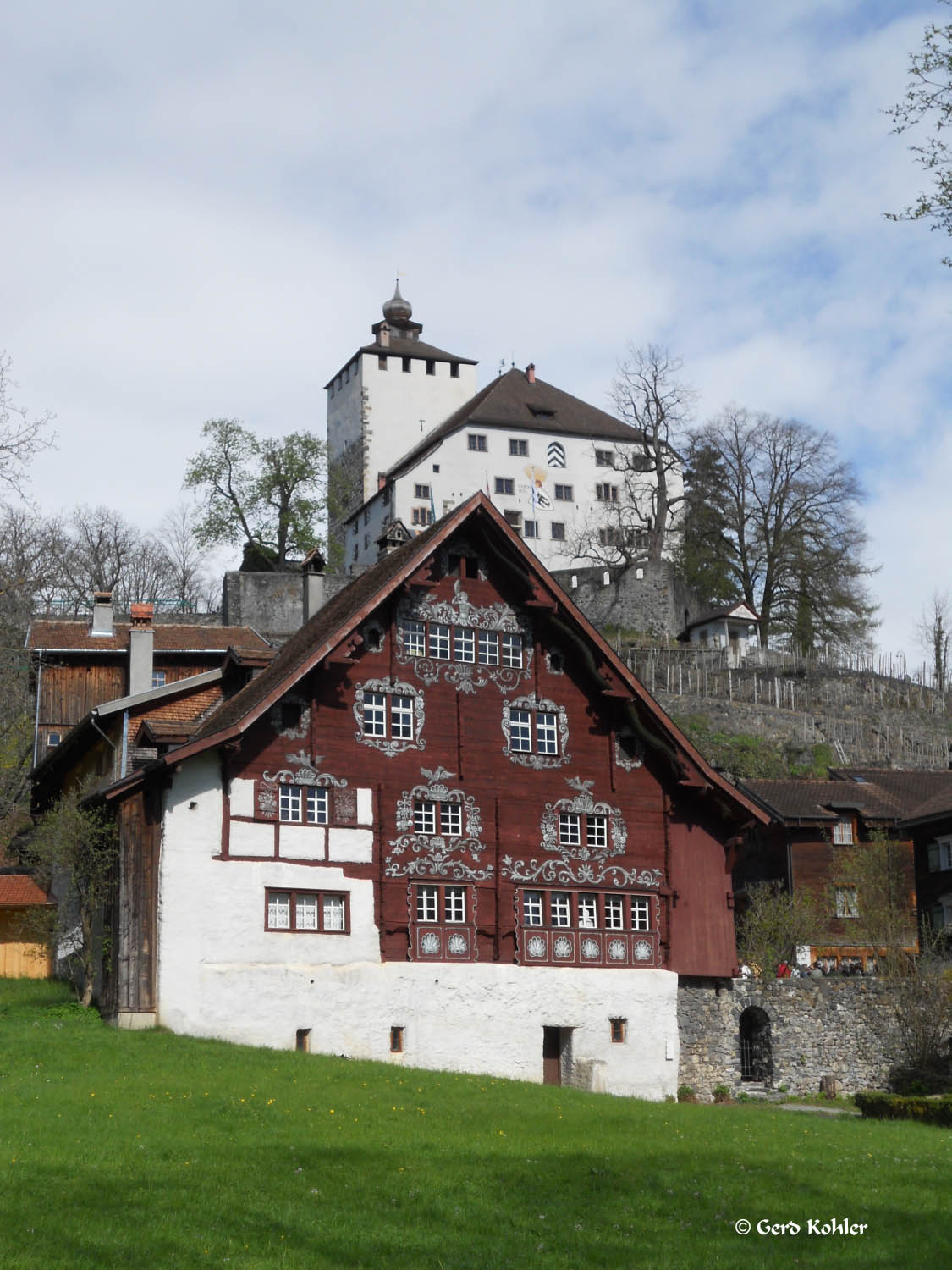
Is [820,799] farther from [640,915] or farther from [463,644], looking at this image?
[463,644]

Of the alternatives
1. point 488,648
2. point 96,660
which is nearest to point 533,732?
point 488,648

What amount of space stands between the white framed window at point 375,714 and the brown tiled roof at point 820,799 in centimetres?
2288

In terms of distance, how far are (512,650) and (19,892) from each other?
1585 centimetres

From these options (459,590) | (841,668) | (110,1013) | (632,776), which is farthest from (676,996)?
(841,668)

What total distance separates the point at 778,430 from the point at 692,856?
52094mm

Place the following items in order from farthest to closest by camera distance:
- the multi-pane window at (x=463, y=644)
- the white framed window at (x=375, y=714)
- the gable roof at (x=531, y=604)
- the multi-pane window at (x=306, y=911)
→ 1. the multi-pane window at (x=463, y=644)
2. the white framed window at (x=375, y=714)
3. the gable roof at (x=531, y=604)
4. the multi-pane window at (x=306, y=911)

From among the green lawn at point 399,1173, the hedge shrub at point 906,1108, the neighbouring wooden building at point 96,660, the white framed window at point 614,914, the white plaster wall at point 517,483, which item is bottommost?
the hedge shrub at point 906,1108

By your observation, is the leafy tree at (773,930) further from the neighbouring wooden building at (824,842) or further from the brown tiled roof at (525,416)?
the brown tiled roof at (525,416)

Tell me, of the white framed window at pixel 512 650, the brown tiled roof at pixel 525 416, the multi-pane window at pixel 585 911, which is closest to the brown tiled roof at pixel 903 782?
the multi-pane window at pixel 585 911

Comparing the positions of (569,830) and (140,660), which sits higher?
(140,660)

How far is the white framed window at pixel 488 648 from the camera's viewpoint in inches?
1421

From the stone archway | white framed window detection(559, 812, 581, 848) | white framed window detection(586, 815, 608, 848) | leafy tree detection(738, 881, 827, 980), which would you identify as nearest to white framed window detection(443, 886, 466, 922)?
white framed window detection(559, 812, 581, 848)

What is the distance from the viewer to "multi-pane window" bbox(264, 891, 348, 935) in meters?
32.3

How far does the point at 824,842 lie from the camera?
54312 millimetres
